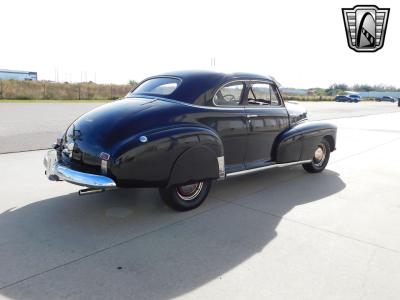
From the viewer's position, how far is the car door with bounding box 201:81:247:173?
4566 millimetres

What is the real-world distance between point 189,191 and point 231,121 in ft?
3.58

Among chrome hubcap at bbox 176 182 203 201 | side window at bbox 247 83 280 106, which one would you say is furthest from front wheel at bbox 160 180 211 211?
side window at bbox 247 83 280 106

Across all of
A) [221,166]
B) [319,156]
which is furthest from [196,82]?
[319,156]

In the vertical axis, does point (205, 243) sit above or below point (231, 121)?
below

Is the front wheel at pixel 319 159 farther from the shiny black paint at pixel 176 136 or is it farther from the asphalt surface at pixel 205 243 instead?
the shiny black paint at pixel 176 136

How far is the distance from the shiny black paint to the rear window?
0.13 metres

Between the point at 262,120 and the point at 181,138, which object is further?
the point at 262,120

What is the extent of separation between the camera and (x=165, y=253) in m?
3.21

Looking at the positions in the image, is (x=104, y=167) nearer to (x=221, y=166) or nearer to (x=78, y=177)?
(x=78, y=177)

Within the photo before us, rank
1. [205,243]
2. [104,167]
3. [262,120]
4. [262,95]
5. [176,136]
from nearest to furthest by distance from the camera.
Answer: [205,243] < [104,167] < [176,136] < [262,120] < [262,95]

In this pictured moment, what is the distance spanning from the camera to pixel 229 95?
495 cm

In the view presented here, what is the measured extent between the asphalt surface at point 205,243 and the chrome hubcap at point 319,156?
3.10 feet

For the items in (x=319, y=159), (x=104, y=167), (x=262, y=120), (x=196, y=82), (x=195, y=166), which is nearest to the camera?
(x=104, y=167)

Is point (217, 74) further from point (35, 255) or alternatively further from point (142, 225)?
point (35, 255)
